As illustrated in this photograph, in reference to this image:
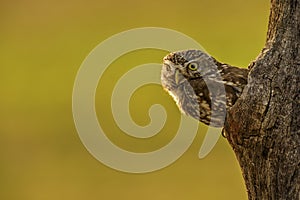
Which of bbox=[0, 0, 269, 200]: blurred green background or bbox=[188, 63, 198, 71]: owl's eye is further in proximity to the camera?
bbox=[0, 0, 269, 200]: blurred green background

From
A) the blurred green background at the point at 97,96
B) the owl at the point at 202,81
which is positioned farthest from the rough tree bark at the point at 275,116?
the blurred green background at the point at 97,96

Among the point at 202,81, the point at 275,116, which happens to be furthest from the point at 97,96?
the point at 275,116

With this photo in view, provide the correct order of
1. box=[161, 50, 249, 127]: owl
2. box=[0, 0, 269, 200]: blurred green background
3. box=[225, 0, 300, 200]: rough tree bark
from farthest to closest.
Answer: box=[0, 0, 269, 200]: blurred green background, box=[161, 50, 249, 127]: owl, box=[225, 0, 300, 200]: rough tree bark

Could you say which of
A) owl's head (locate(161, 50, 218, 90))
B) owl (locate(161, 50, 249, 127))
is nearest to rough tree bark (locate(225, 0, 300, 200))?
owl (locate(161, 50, 249, 127))

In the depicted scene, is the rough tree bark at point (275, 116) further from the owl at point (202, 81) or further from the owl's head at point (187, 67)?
the owl's head at point (187, 67)

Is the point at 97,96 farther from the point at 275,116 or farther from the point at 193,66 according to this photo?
the point at 275,116

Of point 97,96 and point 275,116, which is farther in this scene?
point 97,96

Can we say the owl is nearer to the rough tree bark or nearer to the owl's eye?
the owl's eye
